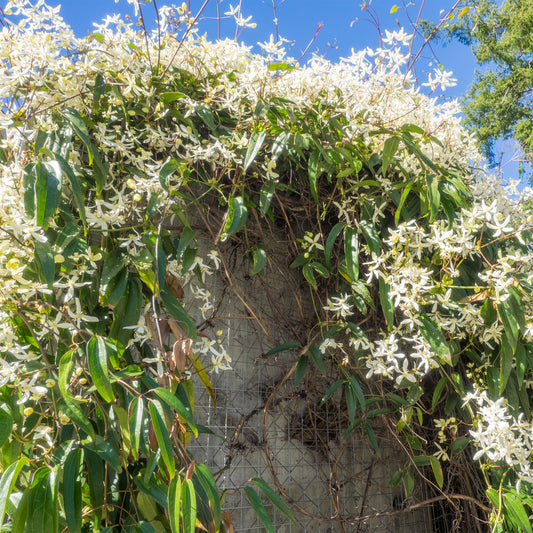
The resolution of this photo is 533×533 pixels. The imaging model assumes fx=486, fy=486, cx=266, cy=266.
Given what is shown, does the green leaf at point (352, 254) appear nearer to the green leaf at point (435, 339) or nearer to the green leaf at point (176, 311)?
the green leaf at point (435, 339)

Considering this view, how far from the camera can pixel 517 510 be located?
118 centimetres

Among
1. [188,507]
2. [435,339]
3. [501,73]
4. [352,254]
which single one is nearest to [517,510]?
[435,339]

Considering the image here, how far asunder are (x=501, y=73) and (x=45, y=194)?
9.27 metres

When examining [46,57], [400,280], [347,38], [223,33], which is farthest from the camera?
[347,38]

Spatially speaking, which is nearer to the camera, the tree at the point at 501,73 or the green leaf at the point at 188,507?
the green leaf at the point at 188,507

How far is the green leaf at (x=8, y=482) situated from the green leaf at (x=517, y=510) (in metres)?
1.10

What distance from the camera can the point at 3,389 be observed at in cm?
81

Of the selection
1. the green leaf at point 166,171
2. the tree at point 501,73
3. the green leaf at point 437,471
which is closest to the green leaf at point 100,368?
the green leaf at point 166,171

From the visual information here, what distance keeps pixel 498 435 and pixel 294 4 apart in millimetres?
1299

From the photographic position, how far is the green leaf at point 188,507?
0.76 m

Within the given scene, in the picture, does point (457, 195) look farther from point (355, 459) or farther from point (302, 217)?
point (355, 459)

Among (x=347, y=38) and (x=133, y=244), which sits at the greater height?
(x=347, y=38)

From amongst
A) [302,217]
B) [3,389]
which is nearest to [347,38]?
[302,217]

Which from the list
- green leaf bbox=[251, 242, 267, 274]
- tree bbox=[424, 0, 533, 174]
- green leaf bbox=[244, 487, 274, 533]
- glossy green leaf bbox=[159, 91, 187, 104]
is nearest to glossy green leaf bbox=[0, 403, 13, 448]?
green leaf bbox=[244, 487, 274, 533]
